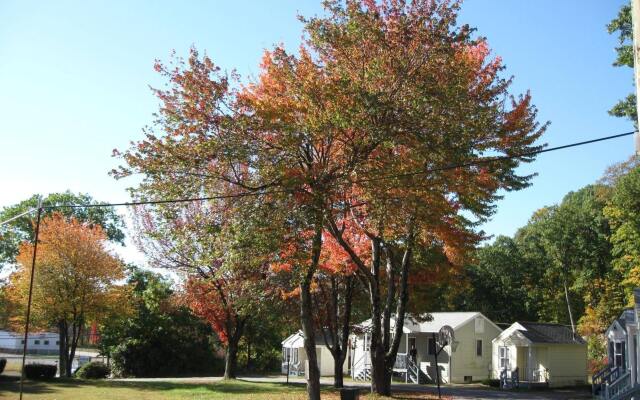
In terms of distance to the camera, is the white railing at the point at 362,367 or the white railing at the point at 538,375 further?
the white railing at the point at 362,367

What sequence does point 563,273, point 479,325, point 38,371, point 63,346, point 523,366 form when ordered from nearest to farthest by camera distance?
point 38,371, point 523,366, point 63,346, point 479,325, point 563,273

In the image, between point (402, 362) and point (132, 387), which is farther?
point (402, 362)

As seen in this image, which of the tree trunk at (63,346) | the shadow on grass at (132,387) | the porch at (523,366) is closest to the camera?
the shadow on grass at (132,387)

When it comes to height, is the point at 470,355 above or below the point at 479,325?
below

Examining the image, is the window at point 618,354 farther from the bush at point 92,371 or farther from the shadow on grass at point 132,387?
the bush at point 92,371

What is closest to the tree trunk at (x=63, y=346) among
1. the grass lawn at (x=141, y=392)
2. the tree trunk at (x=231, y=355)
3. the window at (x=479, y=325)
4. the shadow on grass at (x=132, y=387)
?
the shadow on grass at (x=132, y=387)

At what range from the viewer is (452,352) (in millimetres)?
36500

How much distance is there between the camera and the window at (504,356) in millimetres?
35775

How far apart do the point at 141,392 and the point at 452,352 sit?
19.9 metres

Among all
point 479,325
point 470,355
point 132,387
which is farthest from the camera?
point 479,325

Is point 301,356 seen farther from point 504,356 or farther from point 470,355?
point 504,356

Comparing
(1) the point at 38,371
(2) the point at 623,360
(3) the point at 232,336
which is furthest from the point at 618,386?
(1) the point at 38,371

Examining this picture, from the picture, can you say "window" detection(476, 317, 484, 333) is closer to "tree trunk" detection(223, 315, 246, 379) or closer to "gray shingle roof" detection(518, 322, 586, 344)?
"gray shingle roof" detection(518, 322, 586, 344)

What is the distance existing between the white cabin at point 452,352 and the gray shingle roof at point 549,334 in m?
3.44
